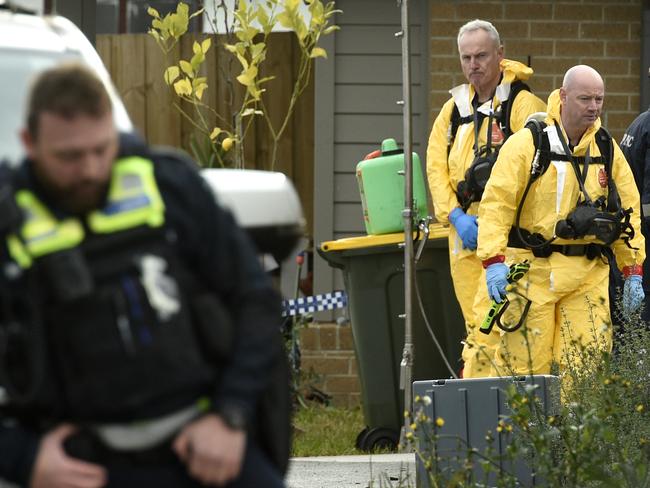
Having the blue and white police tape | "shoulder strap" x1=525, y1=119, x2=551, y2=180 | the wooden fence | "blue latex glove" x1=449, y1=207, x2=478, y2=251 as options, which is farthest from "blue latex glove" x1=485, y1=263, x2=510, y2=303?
the wooden fence

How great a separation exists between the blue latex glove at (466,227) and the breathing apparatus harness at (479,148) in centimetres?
10

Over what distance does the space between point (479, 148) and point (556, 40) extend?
2360 millimetres

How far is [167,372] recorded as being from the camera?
3.07 m

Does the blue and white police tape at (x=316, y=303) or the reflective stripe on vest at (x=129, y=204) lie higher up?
the reflective stripe on vest at (x=129, y=204)

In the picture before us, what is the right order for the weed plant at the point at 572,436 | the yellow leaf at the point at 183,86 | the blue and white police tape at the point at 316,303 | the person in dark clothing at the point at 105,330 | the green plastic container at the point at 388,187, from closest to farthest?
the person in dark clothing at the point at 105,330 → the weed plant at the point at 572,436 → the green plastic container at the point at 388,187 → the yellow leaf at the point at 183,86 → the blue and white police tape at the point at 316,303

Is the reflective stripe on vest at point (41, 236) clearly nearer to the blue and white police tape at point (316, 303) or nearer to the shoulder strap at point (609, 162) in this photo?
the shoulder strap at point (609, 162)

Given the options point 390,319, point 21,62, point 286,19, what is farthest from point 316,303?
point 21,62

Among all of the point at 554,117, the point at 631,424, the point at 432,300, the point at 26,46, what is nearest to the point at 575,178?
the point at 554,117

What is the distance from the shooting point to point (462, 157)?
27.7 ft

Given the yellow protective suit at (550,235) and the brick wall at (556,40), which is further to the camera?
the brick wall at (556,40)

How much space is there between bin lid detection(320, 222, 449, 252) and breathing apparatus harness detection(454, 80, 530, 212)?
36 centimetres

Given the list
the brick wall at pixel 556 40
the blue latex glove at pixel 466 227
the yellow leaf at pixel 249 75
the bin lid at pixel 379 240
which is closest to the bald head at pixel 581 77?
the blue latex glove at pixel 466 227

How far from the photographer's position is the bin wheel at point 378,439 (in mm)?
8859

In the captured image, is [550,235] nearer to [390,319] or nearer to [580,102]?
[580,102]
